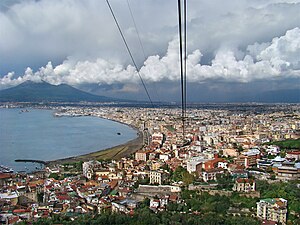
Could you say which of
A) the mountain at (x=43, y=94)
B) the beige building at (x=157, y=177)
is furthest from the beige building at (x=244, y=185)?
the mountain at (x=43, y=94)

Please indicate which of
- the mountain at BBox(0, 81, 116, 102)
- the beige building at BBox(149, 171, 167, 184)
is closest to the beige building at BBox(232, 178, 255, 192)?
the beige building at BBox(149, 171, 167, 184)

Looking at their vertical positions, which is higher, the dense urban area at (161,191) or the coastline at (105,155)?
the dense urban area at (161,191)

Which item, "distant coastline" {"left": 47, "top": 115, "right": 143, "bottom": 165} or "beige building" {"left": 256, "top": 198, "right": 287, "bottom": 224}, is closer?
"beige building" {"left": 256, "top": 198, "right": 287, "bottom": 224}

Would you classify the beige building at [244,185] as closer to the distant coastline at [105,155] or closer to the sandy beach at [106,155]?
the sandy beach at [106,155]

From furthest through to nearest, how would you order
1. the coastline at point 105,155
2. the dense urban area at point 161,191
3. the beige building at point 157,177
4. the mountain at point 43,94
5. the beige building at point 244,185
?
the mountain at point 43,94 → the coastline at point 105,155 → the beige building at point 157,177 → the beige building at point 244,185 → the dense urban area at point 161,191

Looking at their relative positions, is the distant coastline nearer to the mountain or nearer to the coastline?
the coastline

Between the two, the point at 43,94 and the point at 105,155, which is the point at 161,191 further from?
the point at 43,94

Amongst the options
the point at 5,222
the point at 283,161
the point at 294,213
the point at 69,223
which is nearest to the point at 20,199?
the point at 5,222

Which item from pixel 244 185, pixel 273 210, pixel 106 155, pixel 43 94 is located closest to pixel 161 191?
pixel 244 185
